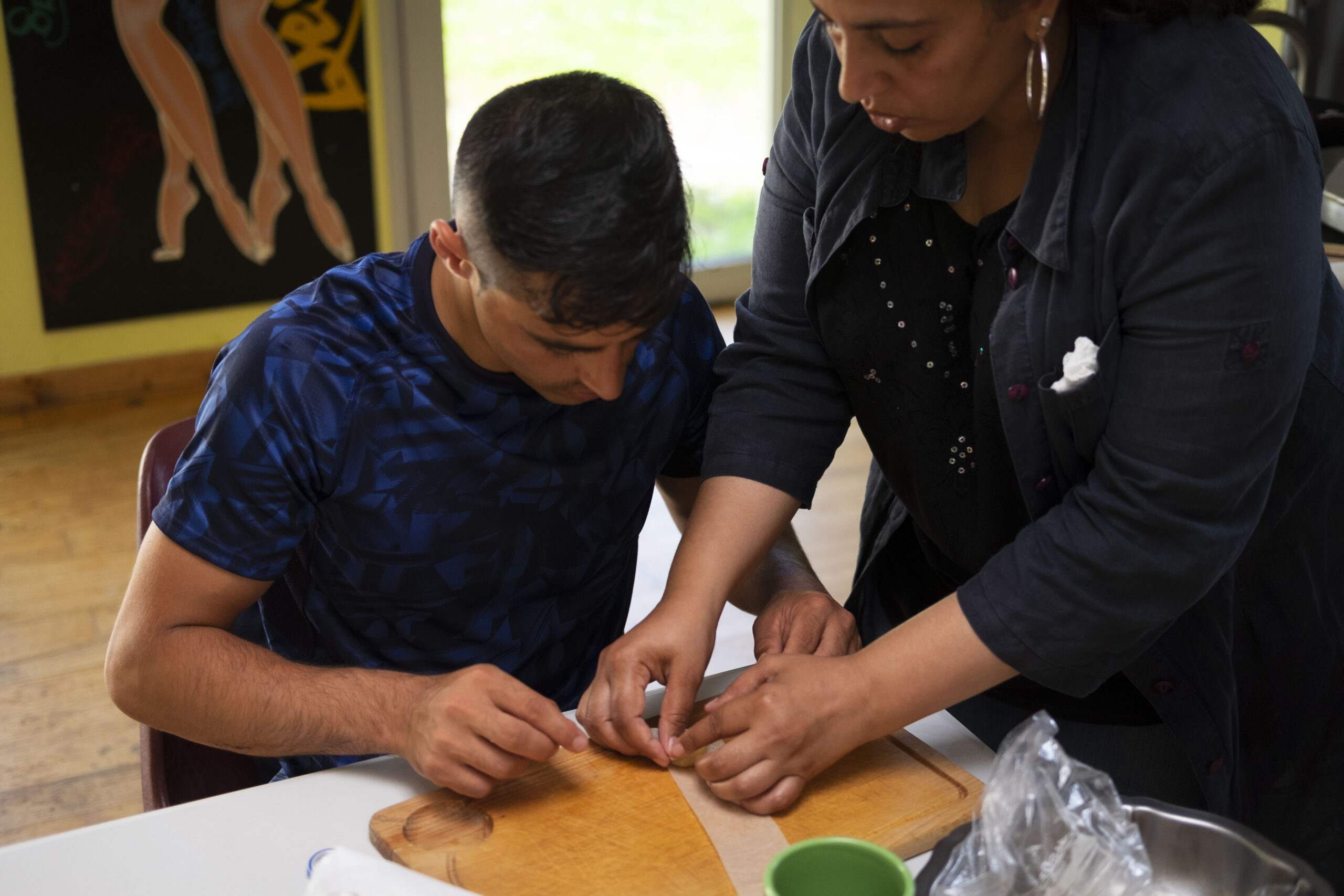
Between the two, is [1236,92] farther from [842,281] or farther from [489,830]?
[489,830]

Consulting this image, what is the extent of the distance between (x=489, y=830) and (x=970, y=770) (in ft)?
1.40

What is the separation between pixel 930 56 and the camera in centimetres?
96

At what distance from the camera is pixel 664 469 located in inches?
59.0

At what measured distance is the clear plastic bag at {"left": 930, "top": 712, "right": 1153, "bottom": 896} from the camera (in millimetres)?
889

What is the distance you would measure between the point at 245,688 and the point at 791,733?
0.50m

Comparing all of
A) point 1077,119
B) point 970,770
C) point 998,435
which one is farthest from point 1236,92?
point 970,770

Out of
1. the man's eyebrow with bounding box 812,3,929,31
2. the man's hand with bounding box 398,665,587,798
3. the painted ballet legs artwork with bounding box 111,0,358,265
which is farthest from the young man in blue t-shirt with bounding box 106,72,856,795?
the painted ballet legs artwork with bounding box 111,0,358,265

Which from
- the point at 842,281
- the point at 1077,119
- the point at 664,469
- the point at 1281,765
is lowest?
the point at 1281,765

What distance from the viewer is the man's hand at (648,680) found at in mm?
1117

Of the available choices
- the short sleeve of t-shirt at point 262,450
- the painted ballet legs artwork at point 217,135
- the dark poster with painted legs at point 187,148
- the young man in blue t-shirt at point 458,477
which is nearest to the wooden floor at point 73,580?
the dark poster with painted legs at point 187,148

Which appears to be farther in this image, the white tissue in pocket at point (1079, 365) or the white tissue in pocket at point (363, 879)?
the white tissue in pocket at point (1079, 365)

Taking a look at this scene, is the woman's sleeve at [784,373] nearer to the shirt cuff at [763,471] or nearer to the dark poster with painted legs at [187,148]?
the shirt cuff at [763,471]

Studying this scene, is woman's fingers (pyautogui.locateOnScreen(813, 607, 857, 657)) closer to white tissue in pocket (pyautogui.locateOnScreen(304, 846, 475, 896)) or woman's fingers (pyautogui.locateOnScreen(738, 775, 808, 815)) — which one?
woman's fingers (pyautogui.locateOnScreen(738, 775, 808, 815))

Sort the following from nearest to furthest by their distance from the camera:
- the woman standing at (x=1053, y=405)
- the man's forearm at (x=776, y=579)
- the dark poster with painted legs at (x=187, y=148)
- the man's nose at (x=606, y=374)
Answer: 1. the woman standing at (x=1053, y=405)
2. the man's nose at (x=606, y=374)
3. the man's forearm at (x=776, y=579)
4. the dark poster with painted legs at (x=187, y=148)
